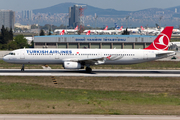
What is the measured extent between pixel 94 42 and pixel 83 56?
225ft

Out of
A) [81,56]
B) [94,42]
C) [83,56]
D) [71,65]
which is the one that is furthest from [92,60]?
[94,42]

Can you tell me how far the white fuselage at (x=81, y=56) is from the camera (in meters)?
48.8

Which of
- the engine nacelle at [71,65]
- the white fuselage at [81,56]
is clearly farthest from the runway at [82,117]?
the white fuselage at [81,56]

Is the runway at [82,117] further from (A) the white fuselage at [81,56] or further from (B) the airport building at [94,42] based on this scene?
(B) the airport building at [94,42]

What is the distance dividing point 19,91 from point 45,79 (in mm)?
9226

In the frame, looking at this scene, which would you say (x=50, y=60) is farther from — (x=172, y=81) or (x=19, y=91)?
(x=172, y=81)

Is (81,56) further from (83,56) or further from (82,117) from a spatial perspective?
(82,117)

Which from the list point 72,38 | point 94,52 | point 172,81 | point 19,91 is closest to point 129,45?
point 72,38

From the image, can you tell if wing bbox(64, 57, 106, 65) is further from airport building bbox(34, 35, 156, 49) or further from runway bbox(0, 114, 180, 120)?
airport building bbox(34, 35, 156, 49)

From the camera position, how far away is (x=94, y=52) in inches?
2012

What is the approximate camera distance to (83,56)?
50.3m

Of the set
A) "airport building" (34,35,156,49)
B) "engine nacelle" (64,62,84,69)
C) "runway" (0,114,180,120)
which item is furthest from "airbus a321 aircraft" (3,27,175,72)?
"airport building" (34,35,156,49)

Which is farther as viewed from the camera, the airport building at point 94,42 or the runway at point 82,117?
the airport building at point 94,42

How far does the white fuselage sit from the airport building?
65080 mm
